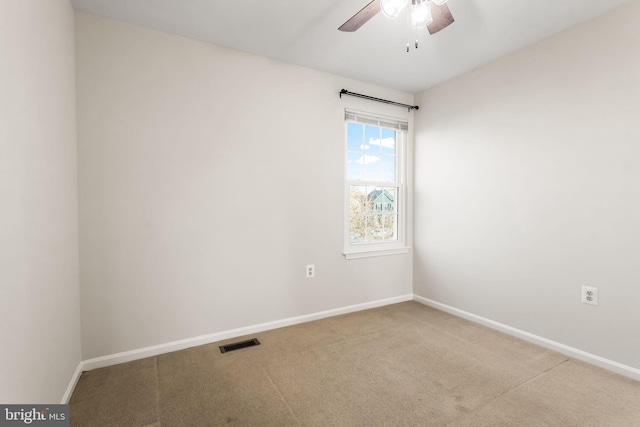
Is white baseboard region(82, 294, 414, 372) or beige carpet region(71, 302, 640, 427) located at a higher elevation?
white baseboard region(82, 294, 414, 372)

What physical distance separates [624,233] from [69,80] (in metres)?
3.94

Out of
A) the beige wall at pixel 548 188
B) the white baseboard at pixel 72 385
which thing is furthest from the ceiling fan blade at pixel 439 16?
the white baseboard at pixel 72 385

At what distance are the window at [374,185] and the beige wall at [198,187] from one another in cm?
21

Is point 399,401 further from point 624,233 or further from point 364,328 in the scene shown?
point 624,233

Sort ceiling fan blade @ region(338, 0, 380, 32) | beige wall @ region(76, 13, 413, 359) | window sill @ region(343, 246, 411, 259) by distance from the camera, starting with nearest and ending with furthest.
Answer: ceiling fan blade @ region(338, 0, 380, 32)
beige wall @ region(76, 13, 413, 359)
window sill @ region(343, 246, 411, 259)

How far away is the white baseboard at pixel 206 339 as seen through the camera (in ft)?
7.25

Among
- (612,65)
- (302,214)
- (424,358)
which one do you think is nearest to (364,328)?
(424,358)

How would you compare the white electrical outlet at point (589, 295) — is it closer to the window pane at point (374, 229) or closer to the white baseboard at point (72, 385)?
the window pane at point (374, 229)

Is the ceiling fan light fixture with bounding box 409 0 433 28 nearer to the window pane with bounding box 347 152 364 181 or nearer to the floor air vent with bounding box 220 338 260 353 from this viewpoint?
the window pane with bounding box 347 152 364 181

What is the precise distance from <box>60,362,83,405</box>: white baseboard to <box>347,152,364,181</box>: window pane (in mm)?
2791

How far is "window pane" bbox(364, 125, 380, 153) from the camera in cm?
350

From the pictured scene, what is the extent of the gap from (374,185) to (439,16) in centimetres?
197
